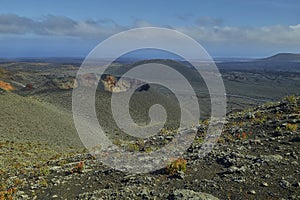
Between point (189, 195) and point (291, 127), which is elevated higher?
point (291, 127)

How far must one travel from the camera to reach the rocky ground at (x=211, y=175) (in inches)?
437

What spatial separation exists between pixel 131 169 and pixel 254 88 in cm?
13663

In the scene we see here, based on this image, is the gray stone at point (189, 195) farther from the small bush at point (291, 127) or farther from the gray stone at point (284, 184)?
the small bush at point (291, 127)

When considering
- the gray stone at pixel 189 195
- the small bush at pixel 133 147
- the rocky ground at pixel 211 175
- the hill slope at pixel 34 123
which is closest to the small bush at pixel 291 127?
the rocky ground at pixel 211 175

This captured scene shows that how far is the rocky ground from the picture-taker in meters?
11.1

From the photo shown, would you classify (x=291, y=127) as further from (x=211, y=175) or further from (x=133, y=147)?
(x=133, y=147)

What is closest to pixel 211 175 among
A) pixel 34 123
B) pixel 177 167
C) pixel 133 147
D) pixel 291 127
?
pixel 177 167

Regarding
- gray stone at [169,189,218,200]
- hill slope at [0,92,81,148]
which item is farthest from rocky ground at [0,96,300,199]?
hill slope at [0,92,81,148]

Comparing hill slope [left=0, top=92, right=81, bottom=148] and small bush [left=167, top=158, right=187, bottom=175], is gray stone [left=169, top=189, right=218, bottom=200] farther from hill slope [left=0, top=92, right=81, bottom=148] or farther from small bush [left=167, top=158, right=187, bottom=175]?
hill slope [left=0, top=92, right=81, bottom=148]

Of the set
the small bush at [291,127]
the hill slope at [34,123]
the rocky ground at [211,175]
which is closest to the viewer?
the rocky ground at [211,175]

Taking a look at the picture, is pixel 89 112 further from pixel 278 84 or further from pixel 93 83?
pixel 278 84

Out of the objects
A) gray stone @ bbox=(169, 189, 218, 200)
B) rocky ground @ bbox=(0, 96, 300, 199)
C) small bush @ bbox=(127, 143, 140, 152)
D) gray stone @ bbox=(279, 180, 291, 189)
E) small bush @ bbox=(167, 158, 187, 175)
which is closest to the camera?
gray stone @ bbox=(169, 189, 218, 200)

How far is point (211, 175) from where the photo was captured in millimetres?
12148

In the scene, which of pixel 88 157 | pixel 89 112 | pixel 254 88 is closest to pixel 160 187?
pixel 88 157
